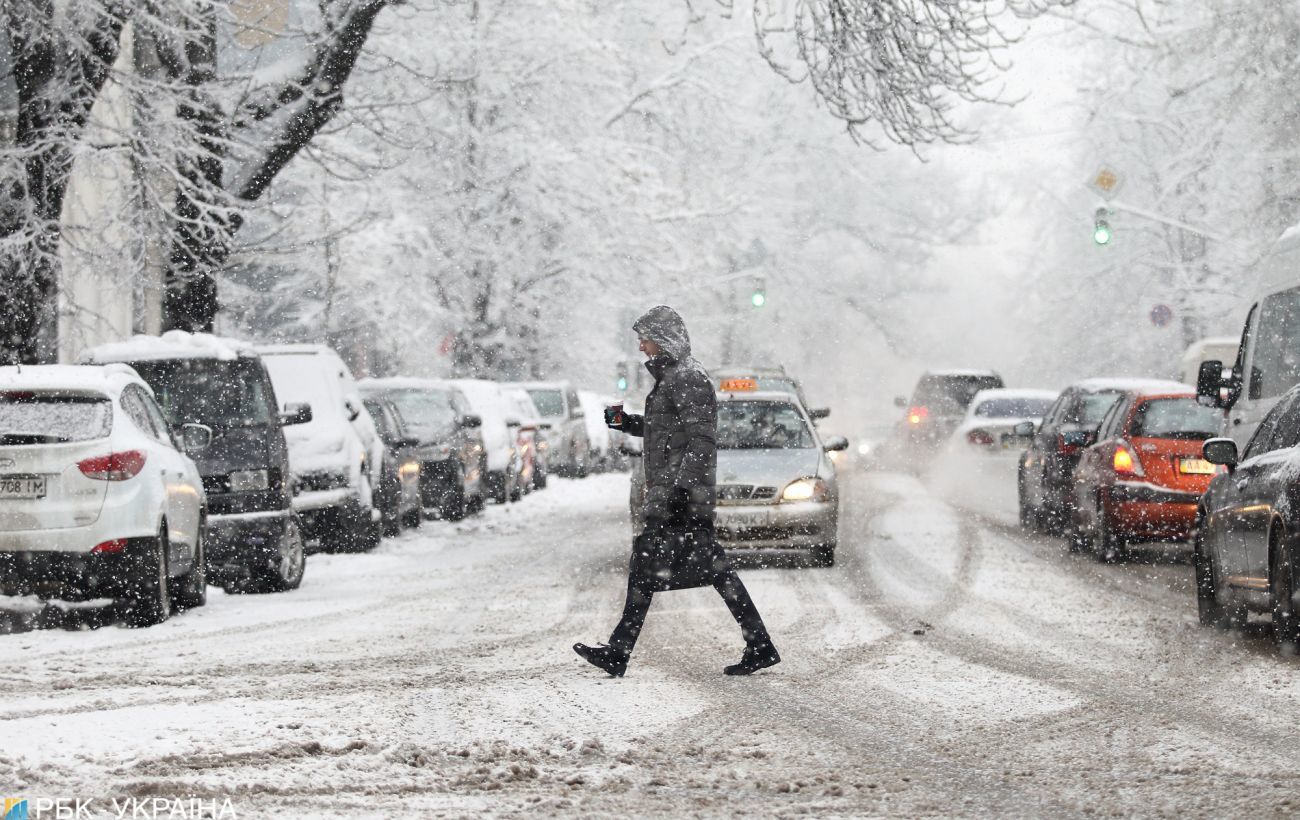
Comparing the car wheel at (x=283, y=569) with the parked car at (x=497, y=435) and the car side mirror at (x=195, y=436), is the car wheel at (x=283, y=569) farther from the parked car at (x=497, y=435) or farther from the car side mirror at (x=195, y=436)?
the parked car at (x=497, y=435)

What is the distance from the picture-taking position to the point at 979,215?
67562mm

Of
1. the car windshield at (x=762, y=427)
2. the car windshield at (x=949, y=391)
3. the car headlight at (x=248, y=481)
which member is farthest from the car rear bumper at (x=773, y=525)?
the car windshield at (x=949, y=391)

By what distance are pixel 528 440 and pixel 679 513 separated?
→ 21103 mm

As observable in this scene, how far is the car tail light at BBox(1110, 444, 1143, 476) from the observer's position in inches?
664

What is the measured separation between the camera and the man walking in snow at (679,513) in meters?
9.63

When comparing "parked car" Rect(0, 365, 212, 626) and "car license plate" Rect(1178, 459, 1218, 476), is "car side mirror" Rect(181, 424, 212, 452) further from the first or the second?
"car license plate" Rect(1178, 459, 1218, 476)

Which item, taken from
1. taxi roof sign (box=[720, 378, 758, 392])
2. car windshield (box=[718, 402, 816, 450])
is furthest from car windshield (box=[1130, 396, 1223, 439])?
taxi roof sign (box=[720, 378, 758, 392])

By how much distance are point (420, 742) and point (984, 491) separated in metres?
19.2

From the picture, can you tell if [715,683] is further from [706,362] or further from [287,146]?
[706,362]

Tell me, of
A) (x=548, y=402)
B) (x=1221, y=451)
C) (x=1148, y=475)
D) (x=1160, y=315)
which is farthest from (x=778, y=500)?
(x=1160, y=315)

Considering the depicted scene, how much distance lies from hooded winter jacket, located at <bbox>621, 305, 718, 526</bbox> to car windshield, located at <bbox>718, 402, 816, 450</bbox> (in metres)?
7.90

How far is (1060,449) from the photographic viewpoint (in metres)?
20.3

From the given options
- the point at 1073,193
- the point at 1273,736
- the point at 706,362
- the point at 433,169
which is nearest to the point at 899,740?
the point at 1273,736

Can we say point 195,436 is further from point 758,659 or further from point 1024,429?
point 1024,429
